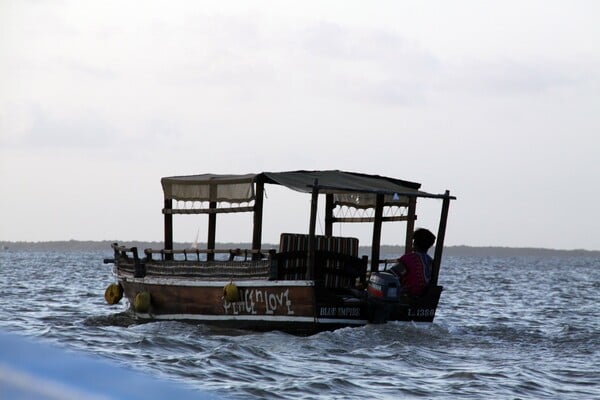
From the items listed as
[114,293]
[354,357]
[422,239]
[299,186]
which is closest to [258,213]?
[299,186]

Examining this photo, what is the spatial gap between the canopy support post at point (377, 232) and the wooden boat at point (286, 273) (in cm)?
2

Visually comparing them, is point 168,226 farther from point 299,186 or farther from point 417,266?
point 417,266

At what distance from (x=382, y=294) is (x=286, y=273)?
4.74 ft

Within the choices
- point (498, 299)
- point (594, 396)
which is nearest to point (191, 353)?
point (594, 396)

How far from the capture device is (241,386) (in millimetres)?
10516

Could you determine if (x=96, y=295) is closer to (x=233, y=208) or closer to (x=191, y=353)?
(x=233, y=208)

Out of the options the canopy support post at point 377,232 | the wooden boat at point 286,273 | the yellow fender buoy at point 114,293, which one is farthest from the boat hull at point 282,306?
the yellow fender buoy at point 114,293

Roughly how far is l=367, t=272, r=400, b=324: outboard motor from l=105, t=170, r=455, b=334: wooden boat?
0.6 inches

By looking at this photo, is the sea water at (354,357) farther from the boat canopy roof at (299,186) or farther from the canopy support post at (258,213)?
the boat canopy roof at (299,186)

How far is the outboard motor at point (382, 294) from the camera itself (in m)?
15.1

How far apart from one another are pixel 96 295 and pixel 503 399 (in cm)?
2245

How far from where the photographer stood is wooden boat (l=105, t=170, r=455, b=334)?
15.1 metres

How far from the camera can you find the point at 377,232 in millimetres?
18109

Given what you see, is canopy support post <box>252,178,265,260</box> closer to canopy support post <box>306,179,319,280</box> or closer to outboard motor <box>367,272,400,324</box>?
canopy support post <box>306,179,319,280</box>
